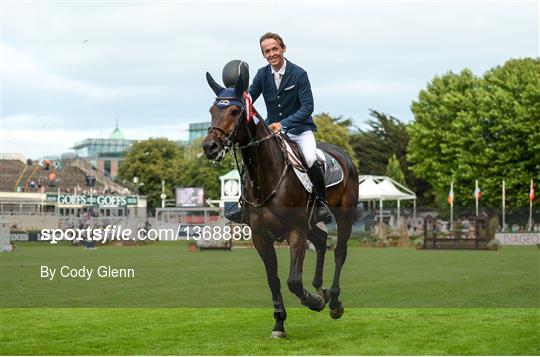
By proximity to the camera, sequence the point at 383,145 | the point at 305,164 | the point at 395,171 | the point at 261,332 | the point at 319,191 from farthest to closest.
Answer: the point at 383,145 < the point at 395,171 < the point at 261,332 < the point at 319,191 < the point at 305,164

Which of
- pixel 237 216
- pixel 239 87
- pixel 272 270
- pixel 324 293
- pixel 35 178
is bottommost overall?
pixel 324 293

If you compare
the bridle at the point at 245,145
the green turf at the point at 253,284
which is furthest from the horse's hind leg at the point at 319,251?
the green turf at the point at 253,284

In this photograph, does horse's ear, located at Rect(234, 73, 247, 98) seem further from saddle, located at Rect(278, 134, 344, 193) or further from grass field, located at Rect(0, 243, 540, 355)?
grass field, located at Rect(0, 243, 540, 355)

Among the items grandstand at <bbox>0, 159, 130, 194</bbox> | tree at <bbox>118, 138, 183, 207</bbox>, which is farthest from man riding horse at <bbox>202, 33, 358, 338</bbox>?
tree at <bbox>118, 138, 183, 207</bbox>

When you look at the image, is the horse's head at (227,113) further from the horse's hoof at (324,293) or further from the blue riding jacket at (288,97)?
the horse's hoof at (324,293)

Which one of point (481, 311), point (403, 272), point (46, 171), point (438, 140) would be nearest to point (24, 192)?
point (46, 171)

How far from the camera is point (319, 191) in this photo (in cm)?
1172

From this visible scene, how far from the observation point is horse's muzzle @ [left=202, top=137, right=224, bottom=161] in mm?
9242

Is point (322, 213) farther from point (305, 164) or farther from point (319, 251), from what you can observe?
point (319, 251)

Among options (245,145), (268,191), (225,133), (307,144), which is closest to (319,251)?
(307,144)

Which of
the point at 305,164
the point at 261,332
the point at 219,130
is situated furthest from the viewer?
the point at 261,332

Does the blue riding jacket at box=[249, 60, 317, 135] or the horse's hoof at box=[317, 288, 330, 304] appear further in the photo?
the horse's hoof at box=[317, 288, 330, 304]

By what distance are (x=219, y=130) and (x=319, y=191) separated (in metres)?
2.52

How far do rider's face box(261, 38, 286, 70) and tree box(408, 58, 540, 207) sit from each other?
5415cm
